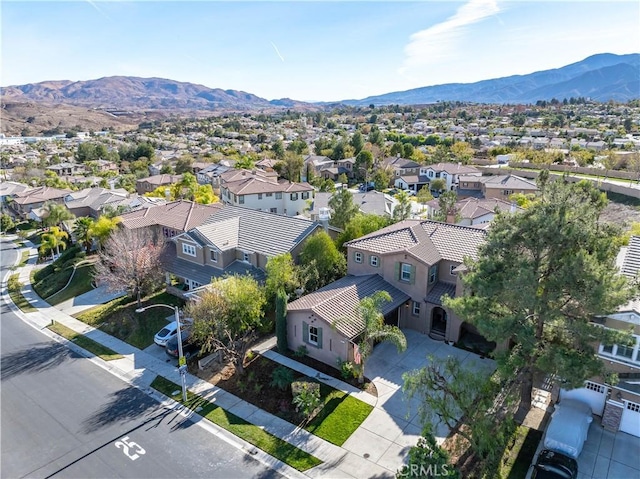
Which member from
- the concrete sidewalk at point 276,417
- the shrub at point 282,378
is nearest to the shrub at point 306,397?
the concrete sidewalk at point 276,417

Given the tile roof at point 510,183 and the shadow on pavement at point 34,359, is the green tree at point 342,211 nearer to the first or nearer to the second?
the shadow on pavement at point 34,359

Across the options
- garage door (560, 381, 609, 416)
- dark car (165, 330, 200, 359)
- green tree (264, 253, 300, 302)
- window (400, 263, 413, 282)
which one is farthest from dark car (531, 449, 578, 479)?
dark car (165, 330, 200, 359)

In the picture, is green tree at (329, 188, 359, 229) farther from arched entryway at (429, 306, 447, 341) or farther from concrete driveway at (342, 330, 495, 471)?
concrete driveway at (342, 330, 495, 471)

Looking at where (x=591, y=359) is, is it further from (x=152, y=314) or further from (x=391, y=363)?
(x=152, y=314)

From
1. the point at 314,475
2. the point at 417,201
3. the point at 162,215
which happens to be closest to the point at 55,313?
the point at 162,215

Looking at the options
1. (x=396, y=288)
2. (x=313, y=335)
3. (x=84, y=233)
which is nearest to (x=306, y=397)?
(x=313, y=335)

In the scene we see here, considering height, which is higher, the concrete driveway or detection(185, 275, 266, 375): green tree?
detection(185, 275, 266, 375): green tree

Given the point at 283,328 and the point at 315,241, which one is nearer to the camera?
the point at 283,328
